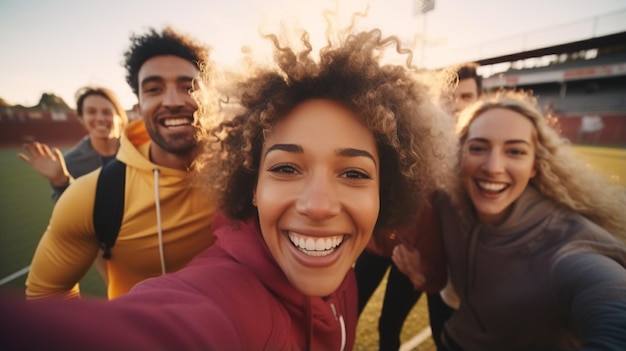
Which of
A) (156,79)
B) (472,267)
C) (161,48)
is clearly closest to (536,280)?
(472,267)

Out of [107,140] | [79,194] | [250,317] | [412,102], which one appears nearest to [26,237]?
[107,140]

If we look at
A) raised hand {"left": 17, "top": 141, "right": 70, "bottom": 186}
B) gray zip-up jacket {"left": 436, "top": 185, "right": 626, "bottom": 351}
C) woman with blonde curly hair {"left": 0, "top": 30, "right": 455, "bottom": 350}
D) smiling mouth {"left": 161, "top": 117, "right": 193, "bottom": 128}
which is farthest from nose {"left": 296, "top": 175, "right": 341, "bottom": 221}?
raised hand {"left": 17, "top": 141, "right": 70, "bottom": 186}

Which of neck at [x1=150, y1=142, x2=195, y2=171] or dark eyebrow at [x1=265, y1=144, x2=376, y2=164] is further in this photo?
neck at [x1=150, y1=142, x2=195, y2=171]

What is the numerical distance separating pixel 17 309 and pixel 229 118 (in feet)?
4.20

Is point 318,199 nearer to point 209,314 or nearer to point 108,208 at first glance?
point 209,314

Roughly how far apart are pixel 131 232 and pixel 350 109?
65.2 inches

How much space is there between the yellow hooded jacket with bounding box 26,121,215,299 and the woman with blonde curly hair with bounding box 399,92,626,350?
1916 millimetres

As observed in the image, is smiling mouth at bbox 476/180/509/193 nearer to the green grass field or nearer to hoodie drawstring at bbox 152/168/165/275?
the green grass field

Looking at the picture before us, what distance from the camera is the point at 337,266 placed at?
133cm

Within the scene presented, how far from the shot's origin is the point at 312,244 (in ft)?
4.12

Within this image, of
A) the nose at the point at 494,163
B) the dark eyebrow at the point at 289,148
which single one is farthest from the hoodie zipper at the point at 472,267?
the dark eyebrow at the point at 289,148

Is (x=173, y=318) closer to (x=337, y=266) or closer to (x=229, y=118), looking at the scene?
(x=337, y=266)

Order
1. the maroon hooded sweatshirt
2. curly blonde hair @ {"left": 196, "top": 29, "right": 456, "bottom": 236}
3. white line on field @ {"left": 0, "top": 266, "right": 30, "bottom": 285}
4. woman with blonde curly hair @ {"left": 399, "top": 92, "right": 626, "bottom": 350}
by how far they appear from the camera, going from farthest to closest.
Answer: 1. white line on field @ {"left": 0, "top": 266, "right": 30, "bottom": 285}
2. woman with blonde curly hair @ {"left": 399, "top": 92, "right": 626, "bottom": 350}
3. curly blonde hair @ {"left": 196, "top": 29, "right": 456, "bottom": 236}
4. the maroon hooded sweatshirt

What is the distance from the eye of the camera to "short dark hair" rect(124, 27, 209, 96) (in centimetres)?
229
